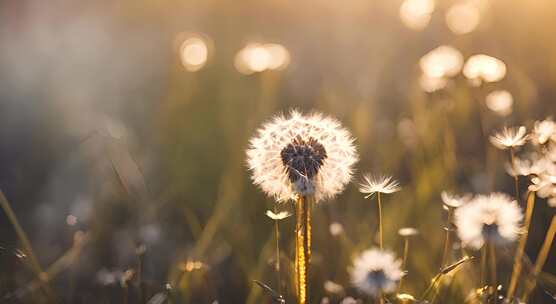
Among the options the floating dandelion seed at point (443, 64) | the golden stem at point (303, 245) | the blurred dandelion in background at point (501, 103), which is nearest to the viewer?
the golden stem at point (303, 245)

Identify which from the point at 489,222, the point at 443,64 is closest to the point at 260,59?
the point at 443,64

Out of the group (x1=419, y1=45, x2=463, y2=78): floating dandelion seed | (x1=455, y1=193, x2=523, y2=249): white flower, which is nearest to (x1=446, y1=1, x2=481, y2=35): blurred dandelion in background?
(x1=419, y1=45, x2=463, y2=78): floating dandelion seed

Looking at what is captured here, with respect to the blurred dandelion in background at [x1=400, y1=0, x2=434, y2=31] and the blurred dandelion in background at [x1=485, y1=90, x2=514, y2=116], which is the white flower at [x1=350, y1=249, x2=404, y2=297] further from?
the blurred dandelion in background at [x1=400, y1=0, x2=434, y2=31]

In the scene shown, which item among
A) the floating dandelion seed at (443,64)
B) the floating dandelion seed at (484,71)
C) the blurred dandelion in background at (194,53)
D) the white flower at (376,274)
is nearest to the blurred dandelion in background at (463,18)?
the floating dandelion seed at (443,64)

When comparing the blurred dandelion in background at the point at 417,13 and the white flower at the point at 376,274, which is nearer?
the white flower at the point at 376,274

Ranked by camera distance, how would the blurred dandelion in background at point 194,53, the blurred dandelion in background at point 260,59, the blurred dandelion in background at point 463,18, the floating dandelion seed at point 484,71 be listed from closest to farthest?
the floating dandelion seed at point 484,71
the blurred dandelion in background at point 260,59
the blurred dandelion in background at point 194,53
the blurred dandelion in background at point 463,18

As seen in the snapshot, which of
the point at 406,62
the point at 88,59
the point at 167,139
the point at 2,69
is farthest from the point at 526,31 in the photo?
the point at 2,69

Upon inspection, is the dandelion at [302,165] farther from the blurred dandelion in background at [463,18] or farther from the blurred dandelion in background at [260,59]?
the blurred dandelion in background at [463,18]
